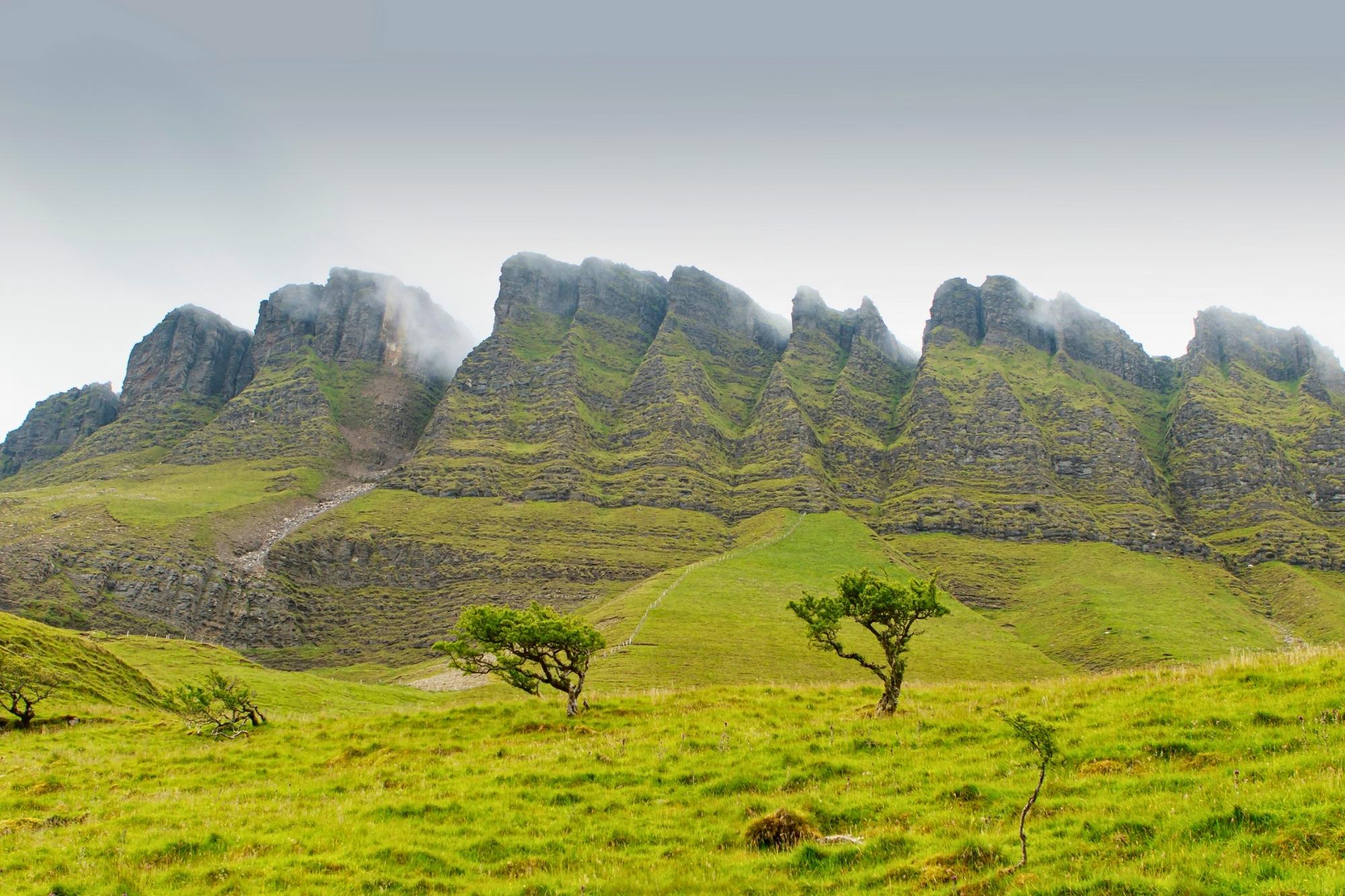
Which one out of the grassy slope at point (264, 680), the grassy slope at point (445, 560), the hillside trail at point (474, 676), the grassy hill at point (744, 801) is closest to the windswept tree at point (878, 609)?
the grassy hill at point (744, 801)

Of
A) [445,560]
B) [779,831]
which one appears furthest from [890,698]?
[445,560]

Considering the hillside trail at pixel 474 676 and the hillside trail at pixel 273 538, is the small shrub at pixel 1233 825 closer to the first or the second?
the hillside trail at pixel 474 676

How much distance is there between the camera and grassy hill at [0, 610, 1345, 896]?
11.3m

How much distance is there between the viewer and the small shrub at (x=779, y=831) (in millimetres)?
13664

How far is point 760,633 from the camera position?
98625 mm

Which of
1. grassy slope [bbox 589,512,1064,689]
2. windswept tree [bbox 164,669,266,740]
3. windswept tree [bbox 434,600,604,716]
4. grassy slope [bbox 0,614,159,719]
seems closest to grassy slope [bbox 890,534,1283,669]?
grassy slope [bbox 589,512,1064,689]

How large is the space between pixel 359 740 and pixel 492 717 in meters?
5.13

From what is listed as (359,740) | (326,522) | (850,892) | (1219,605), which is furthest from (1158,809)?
(326,522)

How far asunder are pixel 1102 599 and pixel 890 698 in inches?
5186

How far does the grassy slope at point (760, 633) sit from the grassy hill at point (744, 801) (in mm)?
34898

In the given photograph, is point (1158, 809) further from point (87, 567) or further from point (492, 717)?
point (87, 567)

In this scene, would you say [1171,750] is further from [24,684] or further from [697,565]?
[697,565]

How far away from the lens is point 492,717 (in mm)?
28688

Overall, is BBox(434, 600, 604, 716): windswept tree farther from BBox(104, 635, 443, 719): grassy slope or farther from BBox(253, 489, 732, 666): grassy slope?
BBox(253, 489, 732, 666): grassy slope
